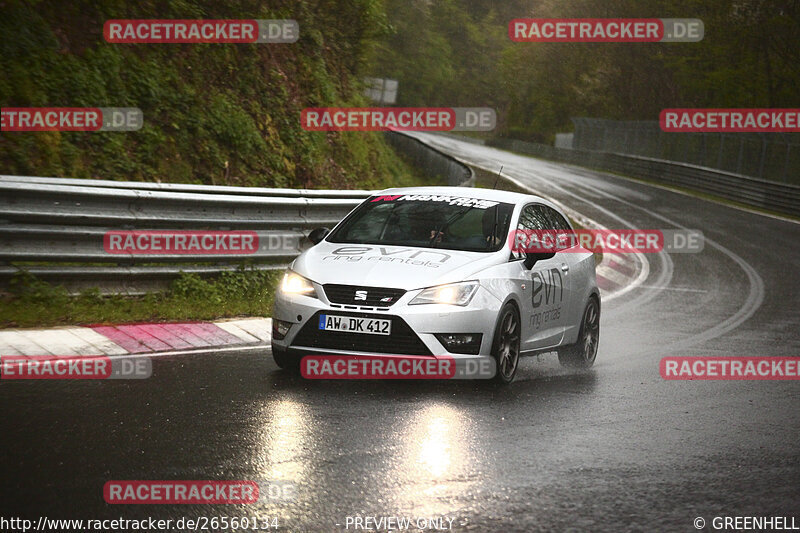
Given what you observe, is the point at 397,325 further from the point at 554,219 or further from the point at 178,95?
the point at 178,95

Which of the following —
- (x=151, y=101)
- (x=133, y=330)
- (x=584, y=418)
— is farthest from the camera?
(x=151, y=101)

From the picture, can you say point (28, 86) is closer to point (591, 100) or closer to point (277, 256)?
point (277, 256)

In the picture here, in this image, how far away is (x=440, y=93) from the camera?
370 feet

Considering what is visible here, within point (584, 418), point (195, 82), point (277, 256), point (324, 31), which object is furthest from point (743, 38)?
point (584, 418)

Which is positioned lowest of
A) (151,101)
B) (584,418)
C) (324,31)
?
(584,418)

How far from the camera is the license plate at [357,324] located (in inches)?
302

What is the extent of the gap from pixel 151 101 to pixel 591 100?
6504 centimetres

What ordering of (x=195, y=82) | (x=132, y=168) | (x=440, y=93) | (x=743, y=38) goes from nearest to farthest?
(x=132, y=168) → (x=195, y=82) → (x=743, y=38) → (x=440, y=93)
